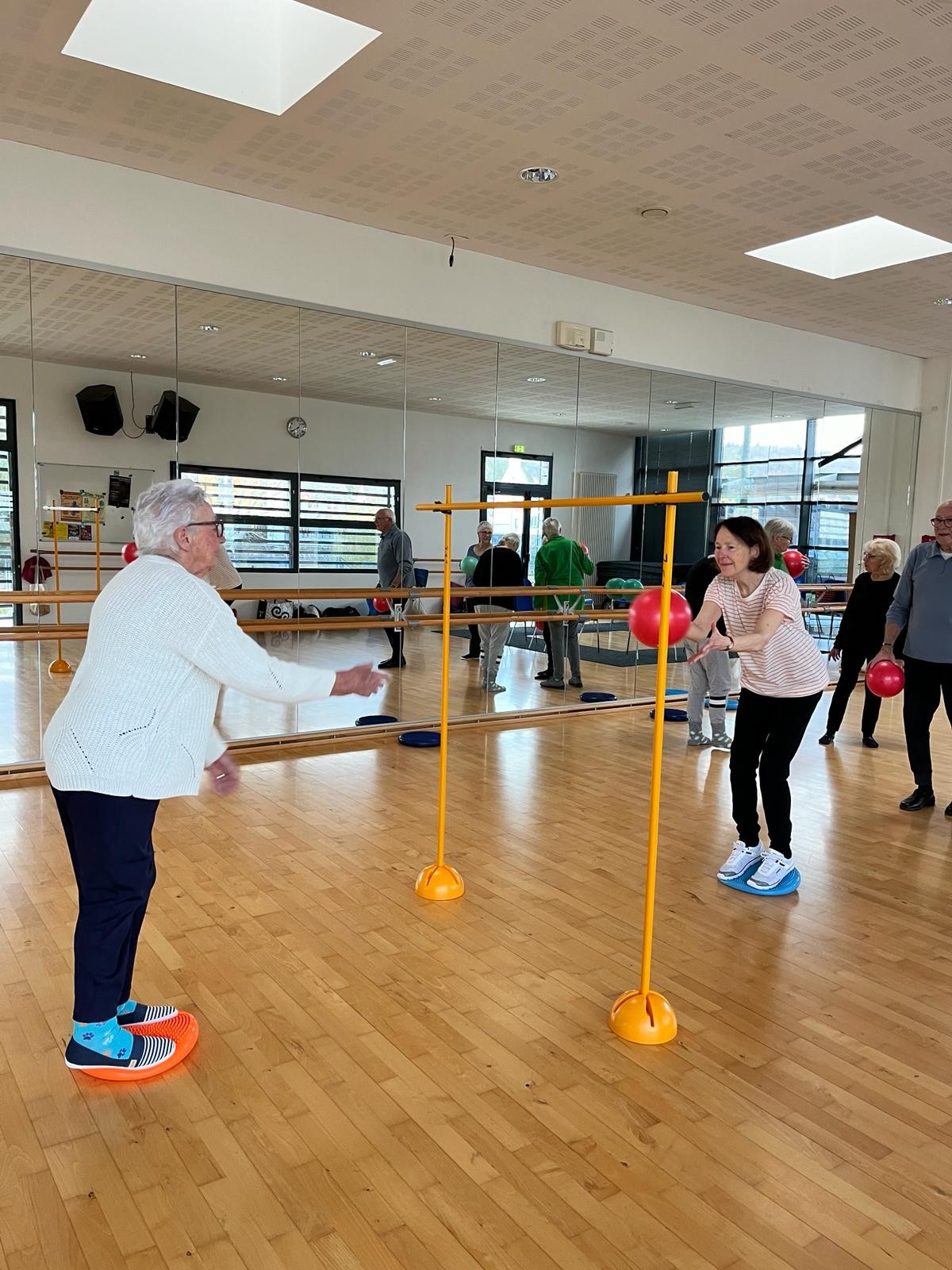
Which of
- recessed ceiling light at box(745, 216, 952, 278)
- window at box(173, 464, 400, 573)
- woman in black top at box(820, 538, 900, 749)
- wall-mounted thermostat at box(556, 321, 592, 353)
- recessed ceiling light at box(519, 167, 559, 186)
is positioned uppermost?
recessed ceiling light at box(745, 216, 952, 278)

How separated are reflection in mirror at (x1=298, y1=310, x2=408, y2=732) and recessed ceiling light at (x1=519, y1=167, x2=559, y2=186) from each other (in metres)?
1.45

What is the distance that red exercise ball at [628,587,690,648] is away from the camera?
107 inches

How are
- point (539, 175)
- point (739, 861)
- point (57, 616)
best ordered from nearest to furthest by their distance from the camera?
point (739, 861), point (539, 175), point (57, 616)

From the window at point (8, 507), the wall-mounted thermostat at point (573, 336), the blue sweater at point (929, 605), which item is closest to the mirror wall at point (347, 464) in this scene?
the window at point (8, 507)

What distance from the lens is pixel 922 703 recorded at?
→ 198 inches

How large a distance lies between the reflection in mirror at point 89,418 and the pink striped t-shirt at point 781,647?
3.52m

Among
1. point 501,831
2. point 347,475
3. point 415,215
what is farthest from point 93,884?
point 415,215

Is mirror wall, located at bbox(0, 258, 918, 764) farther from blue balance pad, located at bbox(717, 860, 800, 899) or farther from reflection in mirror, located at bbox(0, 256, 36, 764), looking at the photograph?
blue balance pad, located at bbox(717, 860, 800, 899)

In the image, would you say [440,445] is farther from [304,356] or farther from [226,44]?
[226,44]

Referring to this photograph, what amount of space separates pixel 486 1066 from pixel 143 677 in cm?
138

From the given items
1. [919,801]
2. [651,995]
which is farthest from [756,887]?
[919,801]

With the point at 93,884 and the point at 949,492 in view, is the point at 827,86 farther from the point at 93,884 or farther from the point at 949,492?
the point at 949,492

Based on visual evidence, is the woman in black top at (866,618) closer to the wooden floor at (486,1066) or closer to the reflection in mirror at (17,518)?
the wooden floor at (486,1066)

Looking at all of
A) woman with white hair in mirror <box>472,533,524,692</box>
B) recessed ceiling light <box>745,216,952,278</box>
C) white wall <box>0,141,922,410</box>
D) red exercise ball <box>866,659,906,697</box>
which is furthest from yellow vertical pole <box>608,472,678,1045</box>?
recessed ceiling light <box>745,216,952,278</box>
